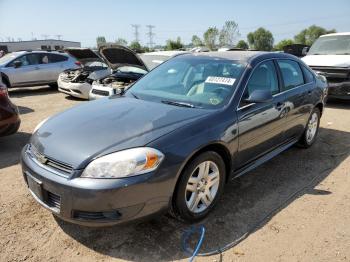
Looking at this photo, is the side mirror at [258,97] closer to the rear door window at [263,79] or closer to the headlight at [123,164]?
the rear door window at [263,79]

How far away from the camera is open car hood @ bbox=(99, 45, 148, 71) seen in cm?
759

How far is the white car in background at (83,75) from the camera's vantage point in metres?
9.72

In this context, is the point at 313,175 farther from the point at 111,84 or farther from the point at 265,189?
the point at 111,84

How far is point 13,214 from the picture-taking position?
3334mm

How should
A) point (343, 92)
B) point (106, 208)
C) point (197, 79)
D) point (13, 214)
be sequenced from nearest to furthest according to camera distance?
point (106, 208) < point (13, 214) < point (197, 79) < point (343, 92)

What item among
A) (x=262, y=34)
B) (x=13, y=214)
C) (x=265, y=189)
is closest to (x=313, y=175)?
(x=265, y=189)

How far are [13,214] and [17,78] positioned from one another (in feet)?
30.8

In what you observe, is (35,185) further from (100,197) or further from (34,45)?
(34,45)

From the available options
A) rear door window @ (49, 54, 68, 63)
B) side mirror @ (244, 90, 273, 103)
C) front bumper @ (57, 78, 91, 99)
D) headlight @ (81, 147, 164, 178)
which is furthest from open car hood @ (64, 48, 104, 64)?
headlight @ (81, 147, 164, 178)

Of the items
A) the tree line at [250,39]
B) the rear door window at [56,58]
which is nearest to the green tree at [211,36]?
the tree line at [250,39]

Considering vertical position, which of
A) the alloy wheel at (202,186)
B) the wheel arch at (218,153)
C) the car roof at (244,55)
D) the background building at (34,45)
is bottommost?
the background building at (34,45)

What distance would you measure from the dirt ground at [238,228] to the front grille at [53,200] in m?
0.40

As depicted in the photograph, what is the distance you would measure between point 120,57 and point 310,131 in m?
4.67

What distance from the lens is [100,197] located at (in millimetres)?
2510
